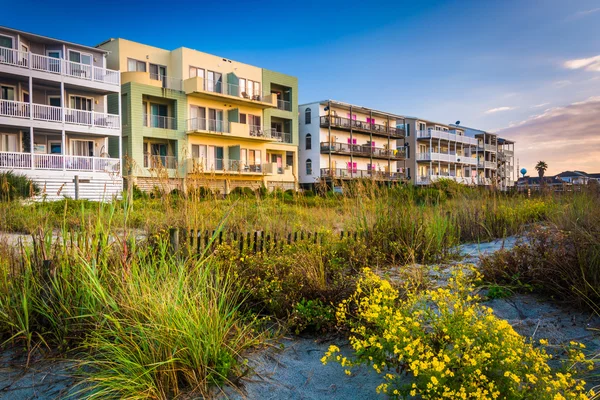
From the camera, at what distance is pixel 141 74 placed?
29.3 meters

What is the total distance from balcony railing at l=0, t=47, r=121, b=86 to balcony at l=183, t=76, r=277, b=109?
5.77 m

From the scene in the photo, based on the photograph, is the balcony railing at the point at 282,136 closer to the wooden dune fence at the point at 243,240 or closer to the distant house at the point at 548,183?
the distant house at the point at 548,183

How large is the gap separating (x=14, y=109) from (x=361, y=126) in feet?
109

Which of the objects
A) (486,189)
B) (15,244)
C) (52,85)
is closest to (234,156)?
(52,85)

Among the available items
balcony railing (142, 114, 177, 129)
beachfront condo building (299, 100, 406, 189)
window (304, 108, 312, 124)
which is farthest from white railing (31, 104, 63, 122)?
window (304, 108, 312, 124)

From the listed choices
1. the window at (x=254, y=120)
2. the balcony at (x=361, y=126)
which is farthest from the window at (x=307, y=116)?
the window at (x=254, y=120)

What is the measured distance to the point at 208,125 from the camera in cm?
3281

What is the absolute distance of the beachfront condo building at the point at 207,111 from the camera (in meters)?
29.3

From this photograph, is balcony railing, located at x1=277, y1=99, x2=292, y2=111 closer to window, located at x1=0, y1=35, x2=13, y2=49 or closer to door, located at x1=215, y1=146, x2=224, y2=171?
door, located at x1=215, y1=146, x2=224, y2=171

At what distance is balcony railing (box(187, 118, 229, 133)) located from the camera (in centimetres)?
3212

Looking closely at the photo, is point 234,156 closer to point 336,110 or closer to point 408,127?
point 336,110

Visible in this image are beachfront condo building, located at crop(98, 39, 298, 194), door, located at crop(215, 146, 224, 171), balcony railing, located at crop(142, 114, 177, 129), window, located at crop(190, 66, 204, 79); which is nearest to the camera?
beachfront condo building, located at crop(98, 39, 298, 194)

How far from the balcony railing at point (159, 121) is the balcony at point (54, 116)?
12.2 ft

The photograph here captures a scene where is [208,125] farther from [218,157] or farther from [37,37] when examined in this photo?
[37,37]
